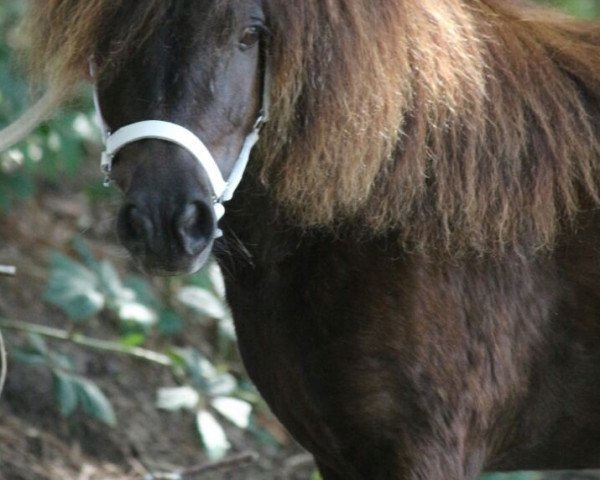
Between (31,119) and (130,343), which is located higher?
(31,119)

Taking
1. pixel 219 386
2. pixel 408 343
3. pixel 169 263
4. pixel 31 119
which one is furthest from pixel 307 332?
pixel 219 386

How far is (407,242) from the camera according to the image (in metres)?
2.30

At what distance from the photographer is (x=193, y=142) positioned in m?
2.02

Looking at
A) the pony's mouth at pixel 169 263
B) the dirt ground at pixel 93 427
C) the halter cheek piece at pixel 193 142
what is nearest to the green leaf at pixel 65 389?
the dirt ground at pixel 93 427

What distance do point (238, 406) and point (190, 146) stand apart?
1470mm

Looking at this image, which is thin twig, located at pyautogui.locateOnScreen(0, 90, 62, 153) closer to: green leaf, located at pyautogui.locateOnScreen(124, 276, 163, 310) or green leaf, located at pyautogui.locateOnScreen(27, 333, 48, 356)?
green leaf, located at pyautogui.locateOnScreen(27, 333, 48, 356)

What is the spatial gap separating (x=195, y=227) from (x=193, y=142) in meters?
0.15

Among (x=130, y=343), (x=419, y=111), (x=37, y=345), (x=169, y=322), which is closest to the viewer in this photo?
(x=419, y=111)

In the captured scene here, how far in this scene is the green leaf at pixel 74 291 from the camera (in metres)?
3.31

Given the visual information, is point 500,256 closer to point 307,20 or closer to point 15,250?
point 307,20

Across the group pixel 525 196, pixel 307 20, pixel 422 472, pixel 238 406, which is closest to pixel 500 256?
pixel 525 196

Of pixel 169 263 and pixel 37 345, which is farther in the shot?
pixel 37 345

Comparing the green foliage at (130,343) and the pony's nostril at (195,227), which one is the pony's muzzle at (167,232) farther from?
the green foliage at (130,343)

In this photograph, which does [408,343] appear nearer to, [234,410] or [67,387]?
[234,410]
